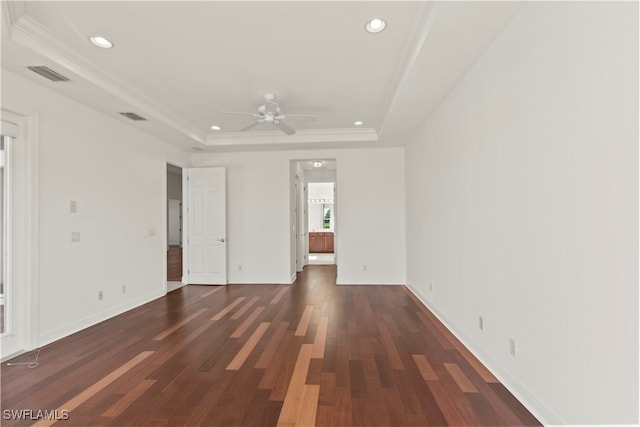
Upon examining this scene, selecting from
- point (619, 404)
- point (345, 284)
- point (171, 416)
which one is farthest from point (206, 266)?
point (619, 404)

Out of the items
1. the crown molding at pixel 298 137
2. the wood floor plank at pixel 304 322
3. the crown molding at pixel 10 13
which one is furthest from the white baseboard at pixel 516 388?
the crown molding at pixel 10 13

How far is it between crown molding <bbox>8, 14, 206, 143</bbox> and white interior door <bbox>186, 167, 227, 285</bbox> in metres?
1.66

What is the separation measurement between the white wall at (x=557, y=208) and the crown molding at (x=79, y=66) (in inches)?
144

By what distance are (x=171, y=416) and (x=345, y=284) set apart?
4.26 m

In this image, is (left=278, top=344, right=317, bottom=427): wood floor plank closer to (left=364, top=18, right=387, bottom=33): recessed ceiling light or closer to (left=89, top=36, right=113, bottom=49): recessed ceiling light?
(left=364, top=18, right=387, bottom=33): recessed ceiling light

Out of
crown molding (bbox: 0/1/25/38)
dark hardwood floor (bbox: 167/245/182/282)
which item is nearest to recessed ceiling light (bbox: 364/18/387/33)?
crown molding (bbox: 0/1/25/38)

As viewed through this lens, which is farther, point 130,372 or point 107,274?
point 107,274

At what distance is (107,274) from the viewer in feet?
13.0

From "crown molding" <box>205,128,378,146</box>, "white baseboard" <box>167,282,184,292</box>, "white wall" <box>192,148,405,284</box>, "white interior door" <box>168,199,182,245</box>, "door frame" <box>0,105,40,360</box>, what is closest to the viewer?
"door frame" <box>0,105,40,360</box>

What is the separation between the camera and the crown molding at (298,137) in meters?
5.36

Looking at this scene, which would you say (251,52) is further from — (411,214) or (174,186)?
(174,186)

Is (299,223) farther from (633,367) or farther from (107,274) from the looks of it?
(633,367)

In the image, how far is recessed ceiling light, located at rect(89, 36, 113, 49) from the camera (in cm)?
255

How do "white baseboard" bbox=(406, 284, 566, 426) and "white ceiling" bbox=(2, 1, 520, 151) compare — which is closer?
"white baseboard" bbox=(406, 284, 566, 426)
